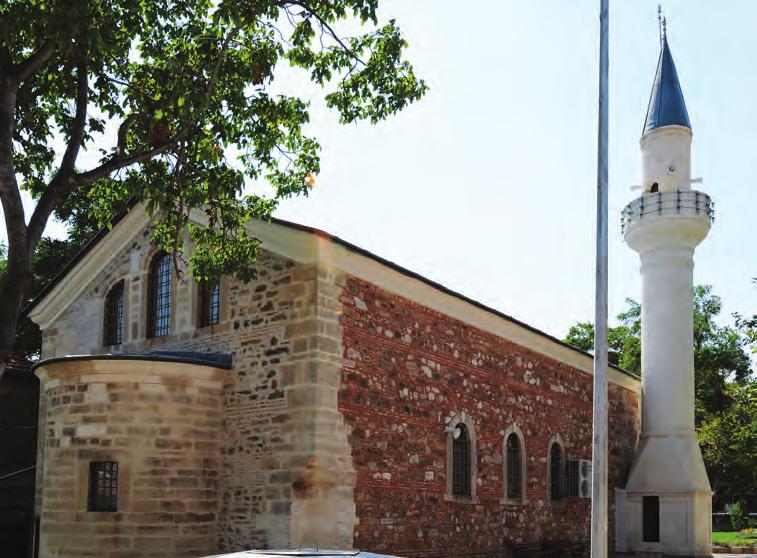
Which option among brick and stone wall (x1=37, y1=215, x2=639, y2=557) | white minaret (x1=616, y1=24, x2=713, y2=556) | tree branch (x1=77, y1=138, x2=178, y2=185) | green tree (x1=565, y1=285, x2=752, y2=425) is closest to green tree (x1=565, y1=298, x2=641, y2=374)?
green tree (x1=565, y1=285, x2=752, y2=425)

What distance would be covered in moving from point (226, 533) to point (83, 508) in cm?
213

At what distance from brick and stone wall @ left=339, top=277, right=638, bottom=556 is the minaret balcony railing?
5708 millimetres

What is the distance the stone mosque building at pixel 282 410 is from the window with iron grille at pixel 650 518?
15.4 ft

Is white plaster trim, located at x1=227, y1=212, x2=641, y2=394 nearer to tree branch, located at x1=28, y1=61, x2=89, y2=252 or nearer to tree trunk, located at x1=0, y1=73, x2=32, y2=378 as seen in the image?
tree branch, located at x1=28, y1=61, x2=89, y2=252

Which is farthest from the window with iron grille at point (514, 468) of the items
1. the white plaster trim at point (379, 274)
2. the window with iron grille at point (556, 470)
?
the white plaster trim at point (379, 274)

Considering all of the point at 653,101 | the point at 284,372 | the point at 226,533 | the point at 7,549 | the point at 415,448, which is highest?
the point at 653,101

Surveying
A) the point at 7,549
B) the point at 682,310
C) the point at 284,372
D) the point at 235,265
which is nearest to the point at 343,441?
the point at 284,372

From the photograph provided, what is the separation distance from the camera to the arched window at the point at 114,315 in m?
16.0

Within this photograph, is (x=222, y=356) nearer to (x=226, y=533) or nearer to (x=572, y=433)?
(x=226, y=533)

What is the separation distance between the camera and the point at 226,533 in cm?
1284

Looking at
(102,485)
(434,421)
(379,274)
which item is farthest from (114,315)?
(434,421)

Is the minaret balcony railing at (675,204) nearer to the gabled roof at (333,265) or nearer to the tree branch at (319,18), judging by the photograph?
the gabled roof at (333,265)

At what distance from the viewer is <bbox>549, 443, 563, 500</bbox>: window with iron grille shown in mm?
19438

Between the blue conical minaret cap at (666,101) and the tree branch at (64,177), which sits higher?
the blue conical minaret cap at (666,101)
